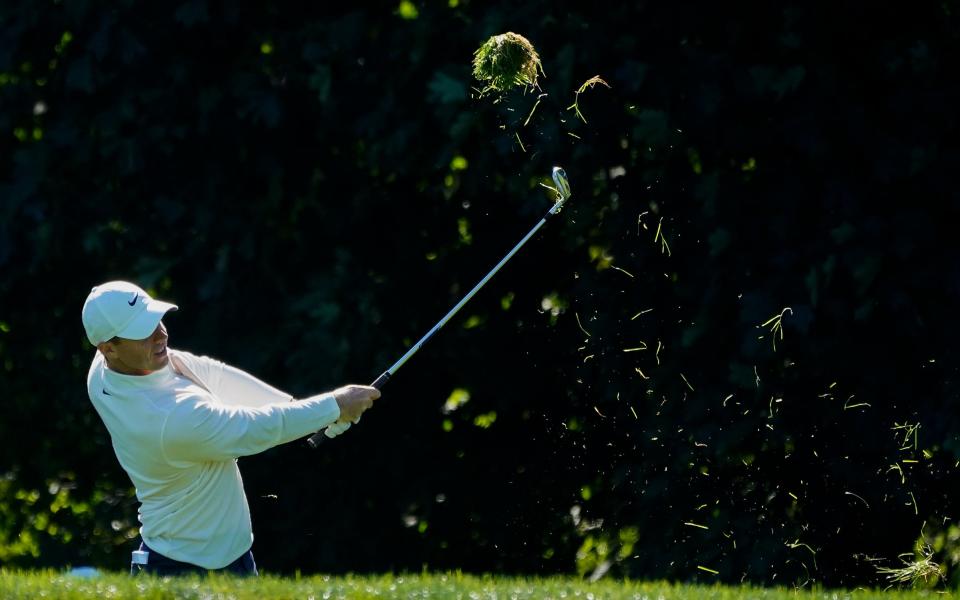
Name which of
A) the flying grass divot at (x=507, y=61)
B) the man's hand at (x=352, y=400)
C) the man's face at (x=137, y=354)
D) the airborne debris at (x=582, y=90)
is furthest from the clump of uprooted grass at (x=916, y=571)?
the man's face at (x=137, y=354)

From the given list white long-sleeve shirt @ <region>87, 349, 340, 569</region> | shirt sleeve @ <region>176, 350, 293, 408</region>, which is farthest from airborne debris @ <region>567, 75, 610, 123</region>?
white long-sleeve shirt @ <region>87, 349, 340, 569</region>

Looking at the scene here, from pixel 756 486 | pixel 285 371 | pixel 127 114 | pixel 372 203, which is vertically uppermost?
pixel 127 114

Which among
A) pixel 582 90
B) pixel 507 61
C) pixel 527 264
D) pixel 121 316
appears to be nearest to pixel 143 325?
pixel 121 316

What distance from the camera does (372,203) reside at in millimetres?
8492

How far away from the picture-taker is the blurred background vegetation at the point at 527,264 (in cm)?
719

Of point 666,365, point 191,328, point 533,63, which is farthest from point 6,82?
point 666,365

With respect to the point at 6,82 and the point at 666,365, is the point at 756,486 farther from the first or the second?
the point at 6,82

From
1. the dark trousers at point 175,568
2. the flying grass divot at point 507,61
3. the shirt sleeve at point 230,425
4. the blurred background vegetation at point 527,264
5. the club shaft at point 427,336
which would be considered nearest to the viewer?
the shirt sleeve at point 230,425

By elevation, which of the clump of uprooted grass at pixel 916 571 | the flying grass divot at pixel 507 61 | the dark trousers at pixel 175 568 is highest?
the flying grass divot at pixel 507 61

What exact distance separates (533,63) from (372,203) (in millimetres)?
1429

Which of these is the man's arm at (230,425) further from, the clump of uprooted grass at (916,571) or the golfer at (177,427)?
the clump of uprooted grass at (916,571)

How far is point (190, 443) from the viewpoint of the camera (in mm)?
5441

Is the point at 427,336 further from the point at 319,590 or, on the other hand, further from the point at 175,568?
the point at 319,590

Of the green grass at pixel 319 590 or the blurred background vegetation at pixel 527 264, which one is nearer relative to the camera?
the green grass at pixel 319 590
